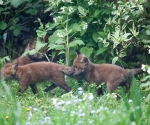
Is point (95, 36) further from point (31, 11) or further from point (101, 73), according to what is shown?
point (31, 11)

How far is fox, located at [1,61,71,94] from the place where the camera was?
27.9 ft

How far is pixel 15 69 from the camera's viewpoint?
857 cm

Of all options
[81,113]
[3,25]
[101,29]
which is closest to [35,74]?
[101,29]

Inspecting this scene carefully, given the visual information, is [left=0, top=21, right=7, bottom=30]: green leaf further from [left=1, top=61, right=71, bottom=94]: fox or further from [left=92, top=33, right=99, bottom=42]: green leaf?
[left=92, top=33, right=99, bottom=42]: green leaf

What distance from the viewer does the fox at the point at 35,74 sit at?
8.49m

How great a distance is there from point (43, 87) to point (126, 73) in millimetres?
1619

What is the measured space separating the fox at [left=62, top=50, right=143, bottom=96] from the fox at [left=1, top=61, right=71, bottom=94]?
0.17 metres

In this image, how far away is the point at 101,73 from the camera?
27.6ft

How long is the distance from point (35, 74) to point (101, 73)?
110cm

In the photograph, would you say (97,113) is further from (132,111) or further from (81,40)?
(81,40)

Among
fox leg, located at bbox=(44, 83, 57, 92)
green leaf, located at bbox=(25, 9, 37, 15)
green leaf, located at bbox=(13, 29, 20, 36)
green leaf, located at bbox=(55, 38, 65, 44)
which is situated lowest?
fox leg, located at bbox=(44, 83, 57, 92)

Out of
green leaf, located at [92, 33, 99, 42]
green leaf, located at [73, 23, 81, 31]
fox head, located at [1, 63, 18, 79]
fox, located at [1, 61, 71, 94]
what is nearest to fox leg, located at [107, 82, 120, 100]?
fox, located at [1, 61, 71, 94]

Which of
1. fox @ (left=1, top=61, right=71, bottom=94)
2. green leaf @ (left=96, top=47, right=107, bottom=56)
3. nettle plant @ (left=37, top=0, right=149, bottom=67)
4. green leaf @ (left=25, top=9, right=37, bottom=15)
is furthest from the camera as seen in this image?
green leaf @ (left=25, top=9, right=37, bottom=15)

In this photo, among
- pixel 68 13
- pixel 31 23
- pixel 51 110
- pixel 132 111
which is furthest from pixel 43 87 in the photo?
pixel 132 111
